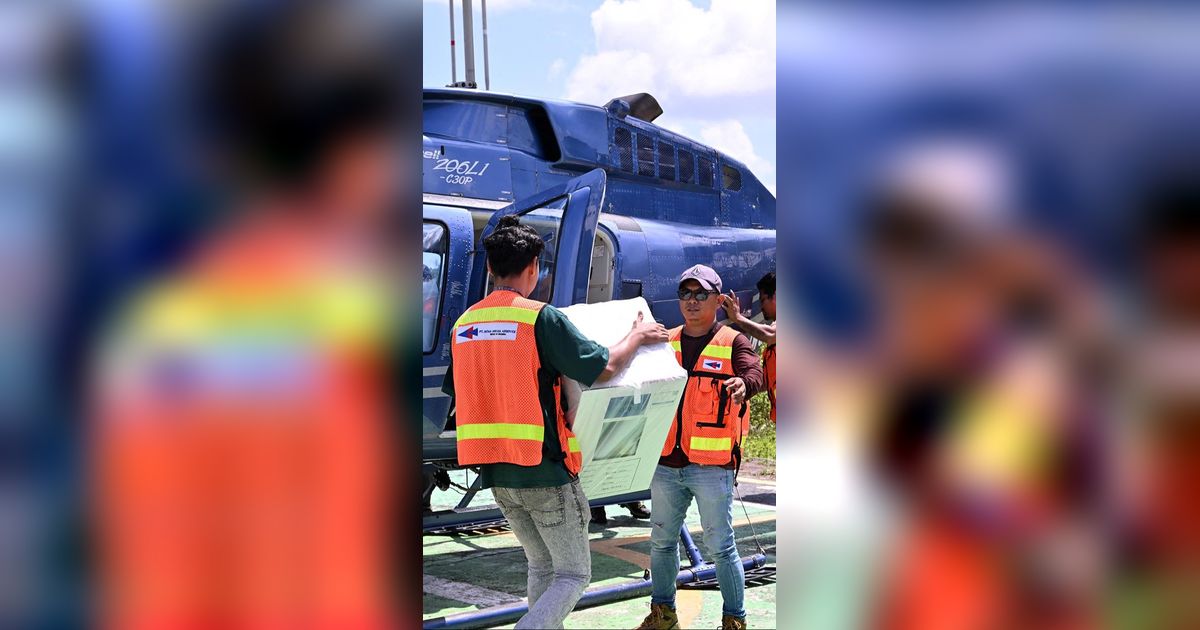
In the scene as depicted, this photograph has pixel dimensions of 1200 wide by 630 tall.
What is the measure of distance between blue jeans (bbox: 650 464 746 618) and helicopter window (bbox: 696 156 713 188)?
462cm

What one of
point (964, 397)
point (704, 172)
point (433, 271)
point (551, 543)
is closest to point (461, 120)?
point (433, 271)

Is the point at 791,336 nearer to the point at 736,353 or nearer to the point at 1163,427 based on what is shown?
the point at 1163,427

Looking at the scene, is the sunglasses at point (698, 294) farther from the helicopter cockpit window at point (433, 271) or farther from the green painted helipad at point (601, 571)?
the helicopter cockpit window at point (433, 271)

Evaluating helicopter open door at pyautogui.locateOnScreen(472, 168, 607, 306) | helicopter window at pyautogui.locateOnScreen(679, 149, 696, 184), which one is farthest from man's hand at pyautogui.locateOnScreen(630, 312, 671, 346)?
helicopter window at pyautogui.locateOnScreen(679, 149, 696, 184)

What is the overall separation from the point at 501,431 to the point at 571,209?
1.80 metres

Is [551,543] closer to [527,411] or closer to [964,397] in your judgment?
[527,411]

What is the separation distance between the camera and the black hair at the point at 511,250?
12.5 feet

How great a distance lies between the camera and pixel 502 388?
12.3ft

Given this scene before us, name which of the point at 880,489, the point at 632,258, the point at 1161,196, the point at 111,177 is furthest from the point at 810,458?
the point at 632,258

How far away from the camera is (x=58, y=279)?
4.45ft

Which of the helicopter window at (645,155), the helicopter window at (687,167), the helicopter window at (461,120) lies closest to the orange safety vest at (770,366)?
the helicopter window at (461,120)

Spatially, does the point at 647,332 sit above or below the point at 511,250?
below

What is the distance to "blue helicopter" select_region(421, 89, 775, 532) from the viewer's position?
5707mm

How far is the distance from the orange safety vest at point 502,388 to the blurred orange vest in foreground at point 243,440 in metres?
2.21
